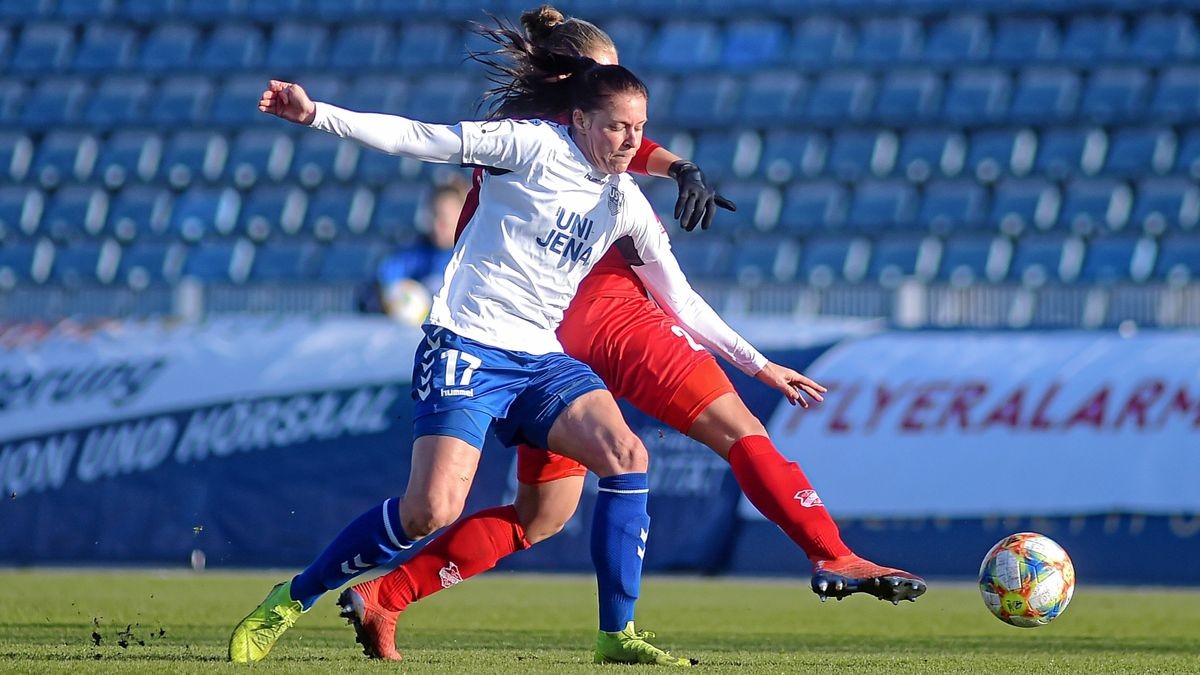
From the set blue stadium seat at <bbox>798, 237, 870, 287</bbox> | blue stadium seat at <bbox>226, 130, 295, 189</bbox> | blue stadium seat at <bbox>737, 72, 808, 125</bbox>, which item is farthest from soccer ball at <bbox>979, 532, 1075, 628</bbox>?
blue stadium seat at <bbox>226, 130, 295, 189</bbox>

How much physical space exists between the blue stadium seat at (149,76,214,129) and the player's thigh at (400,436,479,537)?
14.6 meters

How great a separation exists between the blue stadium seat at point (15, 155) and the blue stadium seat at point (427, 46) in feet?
13.2

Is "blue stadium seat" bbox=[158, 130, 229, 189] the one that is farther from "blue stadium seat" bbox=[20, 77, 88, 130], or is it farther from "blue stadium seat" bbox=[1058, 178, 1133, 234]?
"blue stadium seat" bbox=[1058, 178, 1133, 234]

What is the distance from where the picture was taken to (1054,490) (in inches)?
352

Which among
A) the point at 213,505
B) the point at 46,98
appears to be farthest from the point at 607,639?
the point at 46,98

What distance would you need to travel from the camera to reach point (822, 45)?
17.4 meters

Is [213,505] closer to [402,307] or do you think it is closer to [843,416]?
[402,307]

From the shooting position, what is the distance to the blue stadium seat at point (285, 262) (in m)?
16.5

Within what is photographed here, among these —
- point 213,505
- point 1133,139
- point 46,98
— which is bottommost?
point 213,505

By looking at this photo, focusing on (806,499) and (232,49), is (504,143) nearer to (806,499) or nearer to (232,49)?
(806,499)

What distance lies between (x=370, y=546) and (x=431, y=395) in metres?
0.46


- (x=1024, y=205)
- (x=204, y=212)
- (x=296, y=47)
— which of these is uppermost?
(x=296, y=47)

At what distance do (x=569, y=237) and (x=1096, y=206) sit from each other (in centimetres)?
1181

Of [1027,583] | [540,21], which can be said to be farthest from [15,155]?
[1027,583]
